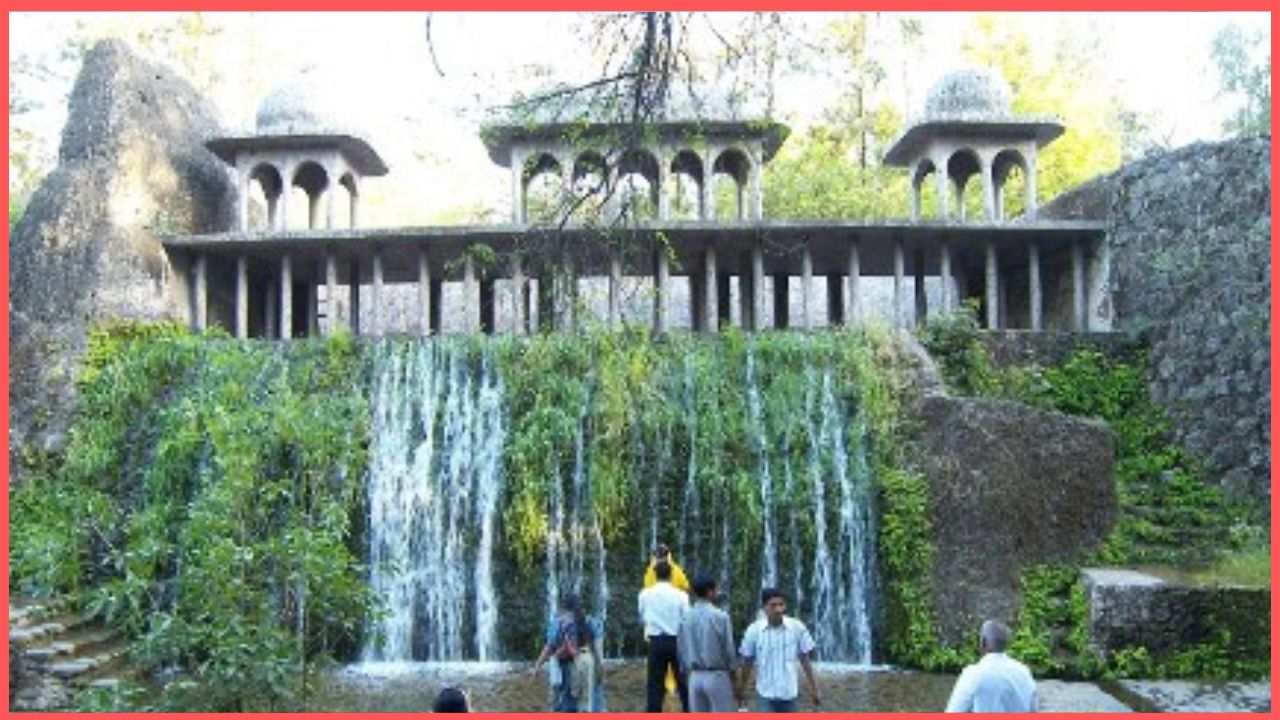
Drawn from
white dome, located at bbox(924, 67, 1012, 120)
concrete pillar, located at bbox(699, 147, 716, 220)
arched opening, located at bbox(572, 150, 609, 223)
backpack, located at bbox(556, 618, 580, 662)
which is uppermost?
white dome, located at bbox(924, 67, 1012, 120)

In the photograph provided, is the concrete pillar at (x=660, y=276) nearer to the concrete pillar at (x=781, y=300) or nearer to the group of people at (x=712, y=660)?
the concrete pillar at (x=781, y=300)

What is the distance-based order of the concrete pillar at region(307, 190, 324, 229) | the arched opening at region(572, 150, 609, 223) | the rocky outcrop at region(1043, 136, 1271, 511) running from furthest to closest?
the concrete pillar at region(307, 190, 324, 229)
the rocky outcrop at region(1043, 136, 1271, 511)
the arched opening at region(572, 150, 609, 223)

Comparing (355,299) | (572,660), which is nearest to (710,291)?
(355,299)

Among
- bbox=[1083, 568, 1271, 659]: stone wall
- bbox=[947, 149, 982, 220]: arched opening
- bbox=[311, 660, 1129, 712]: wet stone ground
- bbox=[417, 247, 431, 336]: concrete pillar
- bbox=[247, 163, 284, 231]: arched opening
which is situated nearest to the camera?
bbox=[311, 660, 1129, 712]: wet stone ground

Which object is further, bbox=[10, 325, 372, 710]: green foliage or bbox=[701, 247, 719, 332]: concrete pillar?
bbox=[701, 247, 719, 332]: concrete pillar

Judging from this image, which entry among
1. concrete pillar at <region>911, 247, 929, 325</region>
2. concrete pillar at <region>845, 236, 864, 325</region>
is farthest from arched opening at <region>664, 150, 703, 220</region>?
concrete pillar at <region>911, 247, 929, 325</region>

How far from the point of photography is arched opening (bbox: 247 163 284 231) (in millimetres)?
18547

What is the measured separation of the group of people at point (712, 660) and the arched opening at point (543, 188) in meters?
2.05

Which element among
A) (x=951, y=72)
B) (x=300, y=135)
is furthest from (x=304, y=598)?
(x=951, y=72)

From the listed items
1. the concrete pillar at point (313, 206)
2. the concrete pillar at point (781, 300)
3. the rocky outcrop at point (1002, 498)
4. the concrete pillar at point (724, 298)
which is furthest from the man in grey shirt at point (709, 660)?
the concrete pillar at point (313, 206)

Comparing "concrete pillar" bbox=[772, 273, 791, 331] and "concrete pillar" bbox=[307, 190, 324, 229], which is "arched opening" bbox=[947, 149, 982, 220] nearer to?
"concrete pillar" bbox=[772, 273, 791, 331]

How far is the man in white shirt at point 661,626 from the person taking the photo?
741cm

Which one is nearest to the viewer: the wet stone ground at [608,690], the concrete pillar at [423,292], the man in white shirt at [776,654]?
the man in white shirt at [776,654]

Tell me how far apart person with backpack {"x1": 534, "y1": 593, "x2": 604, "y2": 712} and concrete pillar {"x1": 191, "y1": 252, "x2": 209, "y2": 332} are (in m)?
10.8
